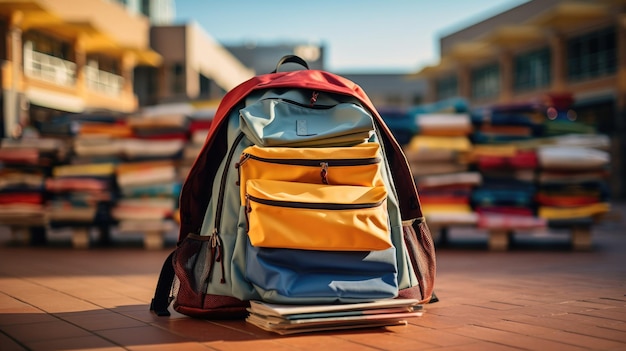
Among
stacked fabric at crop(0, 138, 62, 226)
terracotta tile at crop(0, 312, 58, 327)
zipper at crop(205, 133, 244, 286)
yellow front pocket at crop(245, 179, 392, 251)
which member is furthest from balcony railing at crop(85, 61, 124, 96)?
yellow front pocket at crop(245, 179, 392, 251)

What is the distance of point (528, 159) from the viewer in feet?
21.0

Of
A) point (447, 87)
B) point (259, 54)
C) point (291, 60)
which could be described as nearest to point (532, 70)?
point (447, 87)

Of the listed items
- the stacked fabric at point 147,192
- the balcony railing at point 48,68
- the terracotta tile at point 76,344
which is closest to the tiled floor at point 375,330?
the terracotta tile at point 76,344

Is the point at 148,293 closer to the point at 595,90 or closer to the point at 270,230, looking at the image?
the point at 270,230

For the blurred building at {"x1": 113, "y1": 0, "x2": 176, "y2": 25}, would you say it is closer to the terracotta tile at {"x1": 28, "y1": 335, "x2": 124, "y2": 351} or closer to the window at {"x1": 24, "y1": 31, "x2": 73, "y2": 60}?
the window at {"x1": 24, "y1": 31, "x2": 73, "y2": 60}

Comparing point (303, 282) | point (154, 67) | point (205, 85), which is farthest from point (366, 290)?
point (205, 85)

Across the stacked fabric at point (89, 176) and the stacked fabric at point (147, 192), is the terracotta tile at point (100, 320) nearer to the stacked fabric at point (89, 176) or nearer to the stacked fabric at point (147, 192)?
the stacked fabric at point (147, 192)

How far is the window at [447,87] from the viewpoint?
35.2 meters

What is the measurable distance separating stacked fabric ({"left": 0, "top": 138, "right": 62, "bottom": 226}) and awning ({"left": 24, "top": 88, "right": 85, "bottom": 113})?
15220 millimetres

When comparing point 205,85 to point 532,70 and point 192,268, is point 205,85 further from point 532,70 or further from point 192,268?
point 192,268

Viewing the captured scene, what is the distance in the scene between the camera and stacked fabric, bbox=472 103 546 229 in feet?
21.2

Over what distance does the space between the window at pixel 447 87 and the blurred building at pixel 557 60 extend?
1.07 meters

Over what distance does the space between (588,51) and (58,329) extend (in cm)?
2462

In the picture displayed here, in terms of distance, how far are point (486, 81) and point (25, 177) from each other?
27.5 m
